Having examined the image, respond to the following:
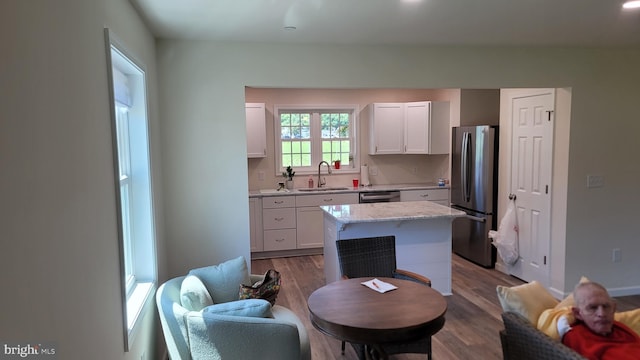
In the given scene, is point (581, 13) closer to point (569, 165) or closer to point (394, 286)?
point (569, 165)

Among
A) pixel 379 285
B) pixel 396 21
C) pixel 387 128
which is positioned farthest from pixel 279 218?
pixel 396 21

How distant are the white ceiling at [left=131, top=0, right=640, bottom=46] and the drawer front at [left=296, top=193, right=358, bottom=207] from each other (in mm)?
2650

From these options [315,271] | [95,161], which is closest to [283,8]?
[95,161]

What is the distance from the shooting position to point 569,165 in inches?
165

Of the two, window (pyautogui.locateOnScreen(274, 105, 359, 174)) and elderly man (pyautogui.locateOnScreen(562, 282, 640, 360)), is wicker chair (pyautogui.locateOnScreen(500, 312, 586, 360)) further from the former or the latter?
window (pyautogui.locateOnScreen(274, 105, 359, 174))

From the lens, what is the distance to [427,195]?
6.12 m

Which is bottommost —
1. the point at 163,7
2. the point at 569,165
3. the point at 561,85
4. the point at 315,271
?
the point at 315,271

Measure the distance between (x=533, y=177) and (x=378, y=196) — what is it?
205 cm

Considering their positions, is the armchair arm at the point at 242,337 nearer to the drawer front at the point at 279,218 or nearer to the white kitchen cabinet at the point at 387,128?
the drawer front at the point at 279,218

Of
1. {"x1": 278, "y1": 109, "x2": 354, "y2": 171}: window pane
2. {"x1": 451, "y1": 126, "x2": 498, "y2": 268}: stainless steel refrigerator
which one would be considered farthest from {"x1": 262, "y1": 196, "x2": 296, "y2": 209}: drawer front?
{"x1": 451, "y1": 126, "x2": 498, "y2": 268}: stainless steel refrigerator

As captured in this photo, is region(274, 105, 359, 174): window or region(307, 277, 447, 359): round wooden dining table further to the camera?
region(274, 105, 359, 174): window

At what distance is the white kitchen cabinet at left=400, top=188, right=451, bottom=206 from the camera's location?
606 cm

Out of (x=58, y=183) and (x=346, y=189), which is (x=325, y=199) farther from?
(x=58, y=183)

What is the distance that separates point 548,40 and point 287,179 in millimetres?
3744
